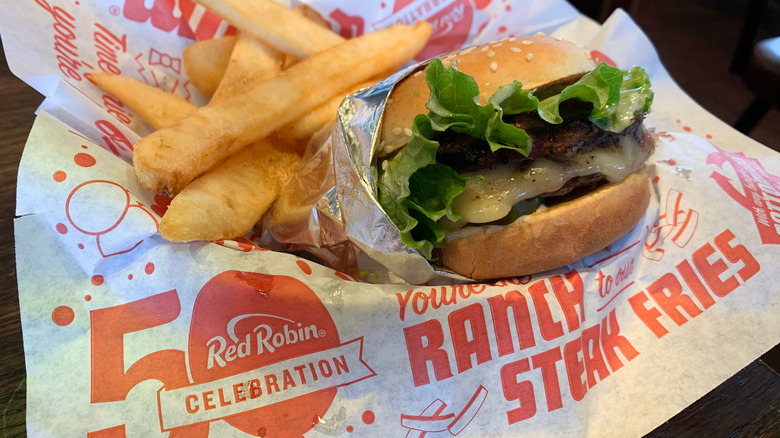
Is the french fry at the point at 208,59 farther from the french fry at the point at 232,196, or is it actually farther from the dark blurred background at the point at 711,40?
the dark blurred background at the point at 711,40

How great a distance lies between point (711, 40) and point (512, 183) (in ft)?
14.4

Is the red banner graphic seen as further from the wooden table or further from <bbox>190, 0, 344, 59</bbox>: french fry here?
<bbox>190, 0, 344, 59</bbox>: french fry

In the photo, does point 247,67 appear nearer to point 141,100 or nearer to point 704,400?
point 141,100

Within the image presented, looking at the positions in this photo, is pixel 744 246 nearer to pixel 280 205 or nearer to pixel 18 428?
pixel 280 205

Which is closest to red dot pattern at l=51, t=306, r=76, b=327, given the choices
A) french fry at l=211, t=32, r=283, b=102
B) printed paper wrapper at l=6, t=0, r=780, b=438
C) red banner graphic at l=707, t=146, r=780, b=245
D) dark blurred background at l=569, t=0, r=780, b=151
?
printed paper wrapper at l=6, t=0, r=780, b=438

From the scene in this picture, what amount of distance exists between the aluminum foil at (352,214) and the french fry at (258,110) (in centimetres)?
19

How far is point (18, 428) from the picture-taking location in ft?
4.05

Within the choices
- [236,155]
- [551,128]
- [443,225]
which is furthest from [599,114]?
[236,155]

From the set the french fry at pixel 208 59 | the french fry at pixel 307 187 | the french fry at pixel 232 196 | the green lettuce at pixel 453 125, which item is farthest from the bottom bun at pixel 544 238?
the french fry at pixel 208 59

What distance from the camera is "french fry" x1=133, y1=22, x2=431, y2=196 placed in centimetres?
141

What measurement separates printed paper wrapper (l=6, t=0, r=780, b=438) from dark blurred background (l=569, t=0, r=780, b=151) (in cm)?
262

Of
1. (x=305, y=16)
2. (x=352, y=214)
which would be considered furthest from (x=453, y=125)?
(x=305, y=16)

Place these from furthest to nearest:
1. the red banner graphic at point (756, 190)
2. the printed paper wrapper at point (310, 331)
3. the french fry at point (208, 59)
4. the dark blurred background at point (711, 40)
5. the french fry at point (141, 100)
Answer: the dark blurred background at point (711, 40) → the french fry at point (208, 59) → the french fry at point (141, 100) → the red banner graphic at point (756, 190) → the printed paper wrapper at point (310, 331)

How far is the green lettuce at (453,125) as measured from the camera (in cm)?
127
